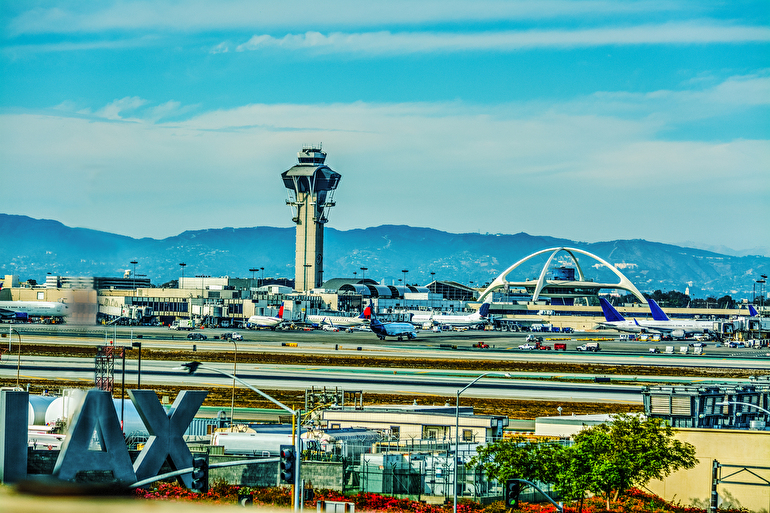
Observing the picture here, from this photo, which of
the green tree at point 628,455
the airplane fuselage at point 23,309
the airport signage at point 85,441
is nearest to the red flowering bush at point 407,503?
the green tree at point 628,455

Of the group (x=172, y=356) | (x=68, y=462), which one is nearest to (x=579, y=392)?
(x=172, y=356)

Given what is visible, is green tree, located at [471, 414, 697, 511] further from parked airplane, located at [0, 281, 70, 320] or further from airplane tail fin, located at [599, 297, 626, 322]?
airplane tail fin, located at [599, 297, 626, 322]

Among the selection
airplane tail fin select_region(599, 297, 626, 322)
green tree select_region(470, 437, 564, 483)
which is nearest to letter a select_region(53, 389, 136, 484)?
green tree select_region(470, 437, 564, 483)

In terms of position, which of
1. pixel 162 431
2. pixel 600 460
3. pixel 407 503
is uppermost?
pixel 162 431

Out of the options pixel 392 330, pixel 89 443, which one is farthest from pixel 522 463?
pixel 392 330

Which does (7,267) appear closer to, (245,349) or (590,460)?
(590,460)

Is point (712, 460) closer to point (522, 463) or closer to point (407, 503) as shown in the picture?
point (522, 463)
